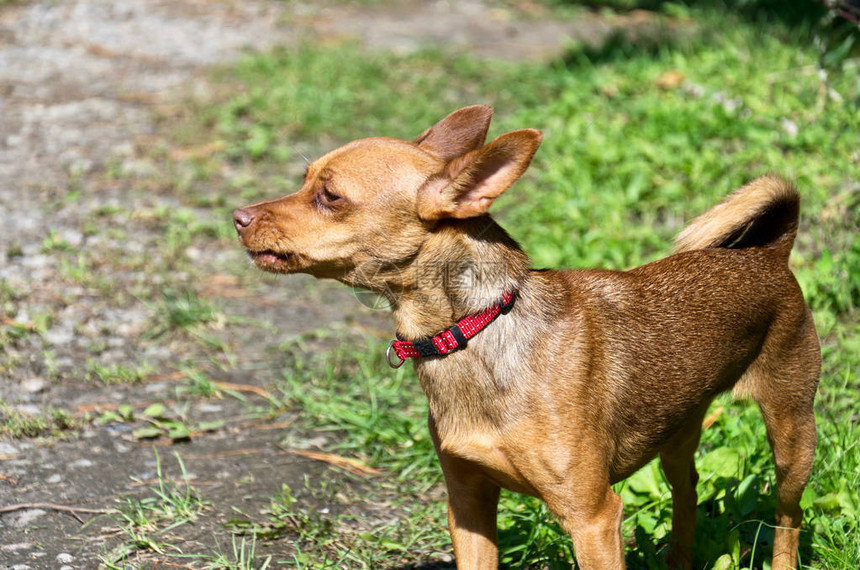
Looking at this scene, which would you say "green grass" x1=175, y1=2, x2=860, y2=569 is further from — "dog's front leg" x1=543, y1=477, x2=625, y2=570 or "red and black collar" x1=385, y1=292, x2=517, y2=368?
"red and black collar" x1=385, y1=292, x2=517, y2=368

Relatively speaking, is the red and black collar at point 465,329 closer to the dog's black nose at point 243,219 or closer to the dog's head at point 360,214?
the dog's head at point 360,214

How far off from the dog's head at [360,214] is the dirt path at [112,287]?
1.24 meters

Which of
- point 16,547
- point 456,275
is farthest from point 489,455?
point 16,547

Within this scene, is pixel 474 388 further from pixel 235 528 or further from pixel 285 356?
pixel 285 356

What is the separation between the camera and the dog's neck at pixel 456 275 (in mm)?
3094

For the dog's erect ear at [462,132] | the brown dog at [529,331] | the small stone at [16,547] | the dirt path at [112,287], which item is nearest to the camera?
the brown dog at [529,331]

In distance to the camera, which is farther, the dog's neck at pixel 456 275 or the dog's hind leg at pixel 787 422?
the dog's hind leg at pixel 787 422

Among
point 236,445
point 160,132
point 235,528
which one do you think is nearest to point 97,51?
point 160,132

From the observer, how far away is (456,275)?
3.09 meters

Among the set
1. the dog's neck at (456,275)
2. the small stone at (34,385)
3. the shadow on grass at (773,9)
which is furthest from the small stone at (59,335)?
the shadow on grass at (773,9)

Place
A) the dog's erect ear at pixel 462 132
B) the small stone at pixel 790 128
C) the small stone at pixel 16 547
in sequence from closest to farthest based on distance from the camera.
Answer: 1. the small stone at pixel 16 547
2. the dog's erect ear at pixel 462 132
3. the small stone at pixel 790 128

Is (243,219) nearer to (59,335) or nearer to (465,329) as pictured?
(465,329)

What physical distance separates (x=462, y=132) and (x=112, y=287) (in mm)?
3012

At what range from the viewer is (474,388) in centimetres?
308
